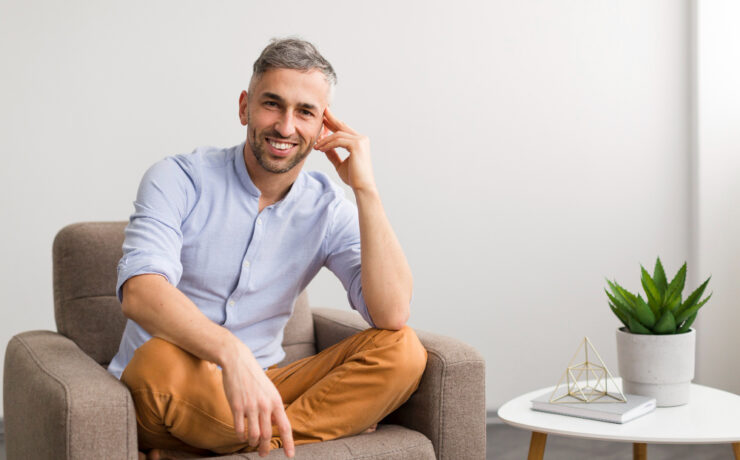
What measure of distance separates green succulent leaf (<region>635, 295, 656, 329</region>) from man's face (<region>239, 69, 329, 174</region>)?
84 cm

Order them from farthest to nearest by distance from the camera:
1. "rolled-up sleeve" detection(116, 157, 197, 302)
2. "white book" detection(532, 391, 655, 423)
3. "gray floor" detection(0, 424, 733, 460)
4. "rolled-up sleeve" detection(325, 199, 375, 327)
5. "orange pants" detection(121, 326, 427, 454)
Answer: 1. "gray floor" detection(0, 424, 733, 460)
2. "rolled-up sleeve" detection(325, 199, 375, 327)
3. "white book" detection(532, 391, 655, 423)
4. "rolled-up sleeve" detection(116, 157, 197, 302)
5. "orange pants" detection(121, 326, 427, 454)

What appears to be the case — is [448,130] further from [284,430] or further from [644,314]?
[284,430]

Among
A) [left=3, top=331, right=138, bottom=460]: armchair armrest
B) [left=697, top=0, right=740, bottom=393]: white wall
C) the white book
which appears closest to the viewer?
[left=3, top=331, right=138, bottom=460]: armchair armrest

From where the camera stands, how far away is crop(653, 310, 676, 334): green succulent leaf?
1.82m

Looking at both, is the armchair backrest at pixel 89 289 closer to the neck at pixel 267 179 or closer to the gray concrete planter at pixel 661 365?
the neck at pixel 267 179

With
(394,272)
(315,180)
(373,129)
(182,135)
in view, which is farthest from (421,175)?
(394,272)

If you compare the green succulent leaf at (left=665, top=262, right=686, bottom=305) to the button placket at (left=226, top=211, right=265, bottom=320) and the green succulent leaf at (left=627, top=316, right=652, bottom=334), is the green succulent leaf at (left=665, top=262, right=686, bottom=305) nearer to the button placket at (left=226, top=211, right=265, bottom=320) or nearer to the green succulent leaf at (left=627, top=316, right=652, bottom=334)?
the green succulent leaf at (left=627, top=316, right=652, bottom=334)

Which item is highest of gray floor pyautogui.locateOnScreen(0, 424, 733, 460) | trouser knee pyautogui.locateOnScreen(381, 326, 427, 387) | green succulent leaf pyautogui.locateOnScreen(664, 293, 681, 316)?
green succulent leaf pyautogui.locateOnScreen(664, 293, 681, 316)

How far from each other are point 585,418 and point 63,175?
2.10 meters

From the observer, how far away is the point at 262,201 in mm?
1900

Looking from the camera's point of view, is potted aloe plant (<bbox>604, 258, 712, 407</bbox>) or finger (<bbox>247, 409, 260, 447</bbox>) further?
potted aloe plant (<bbox>604, 258, 712, 407</bbox>)

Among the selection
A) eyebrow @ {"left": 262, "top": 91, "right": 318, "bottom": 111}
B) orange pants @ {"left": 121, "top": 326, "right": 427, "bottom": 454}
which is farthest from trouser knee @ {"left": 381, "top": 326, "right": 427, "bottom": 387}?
eyebrow @ {"left": 262, "top": 91, "right": 318, "bottom": 111}

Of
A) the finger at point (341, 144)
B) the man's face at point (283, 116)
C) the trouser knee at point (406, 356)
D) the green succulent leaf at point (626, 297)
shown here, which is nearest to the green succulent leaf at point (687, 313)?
the green succulent leaf at point (626, 297)

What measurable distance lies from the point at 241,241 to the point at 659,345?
0.97 m
